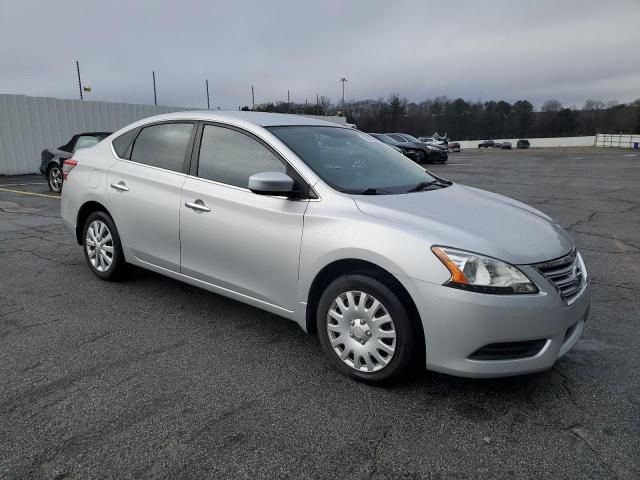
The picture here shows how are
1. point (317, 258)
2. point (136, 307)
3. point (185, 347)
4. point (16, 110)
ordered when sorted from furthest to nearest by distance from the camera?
point (16, 110), point (136, 307), point (185, 347), point (317, 258)

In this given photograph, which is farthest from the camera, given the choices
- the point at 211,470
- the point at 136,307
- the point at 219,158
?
the point at 136,307

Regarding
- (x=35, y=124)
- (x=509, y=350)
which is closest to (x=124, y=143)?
(x=509, y=350)

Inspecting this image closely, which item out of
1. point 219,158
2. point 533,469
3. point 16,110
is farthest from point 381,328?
point 16,110

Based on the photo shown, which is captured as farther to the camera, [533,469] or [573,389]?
[573,389]

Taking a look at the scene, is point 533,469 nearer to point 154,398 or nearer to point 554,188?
point 154,398

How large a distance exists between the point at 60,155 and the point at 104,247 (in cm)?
855

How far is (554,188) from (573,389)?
11.9 meters

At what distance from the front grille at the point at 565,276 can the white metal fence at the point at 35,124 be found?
2002 centimetres

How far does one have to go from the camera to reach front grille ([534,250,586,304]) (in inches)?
107

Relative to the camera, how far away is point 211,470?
2219 millimetres

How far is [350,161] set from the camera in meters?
3.69

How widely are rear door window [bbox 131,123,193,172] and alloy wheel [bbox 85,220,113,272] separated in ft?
2.49

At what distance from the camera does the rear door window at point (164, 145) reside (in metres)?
4.08

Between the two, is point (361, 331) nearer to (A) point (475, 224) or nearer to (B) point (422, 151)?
(A) point (475, 224)
